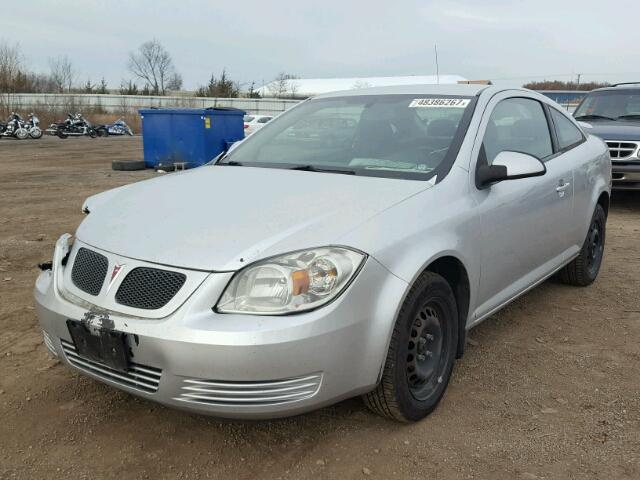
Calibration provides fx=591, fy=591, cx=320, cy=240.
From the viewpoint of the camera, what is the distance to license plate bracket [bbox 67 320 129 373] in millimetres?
2256

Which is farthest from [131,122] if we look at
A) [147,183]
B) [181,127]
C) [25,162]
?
[147,183]

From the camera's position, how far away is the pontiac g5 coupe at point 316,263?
2182 mm

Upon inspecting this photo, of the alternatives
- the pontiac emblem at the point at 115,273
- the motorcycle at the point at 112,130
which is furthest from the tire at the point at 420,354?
the motorcycle at the point at 112,130

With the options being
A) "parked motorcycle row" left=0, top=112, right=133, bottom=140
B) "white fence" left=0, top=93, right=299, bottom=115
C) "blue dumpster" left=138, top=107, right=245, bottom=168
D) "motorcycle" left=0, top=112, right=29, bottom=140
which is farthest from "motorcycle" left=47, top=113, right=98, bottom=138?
"blue dumpster" left=138, top=107, right=245, bottom=168

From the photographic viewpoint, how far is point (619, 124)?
870cm

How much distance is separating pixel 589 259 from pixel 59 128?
93.9 ft

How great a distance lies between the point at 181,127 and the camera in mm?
13211

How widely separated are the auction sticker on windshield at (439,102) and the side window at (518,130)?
0.19m

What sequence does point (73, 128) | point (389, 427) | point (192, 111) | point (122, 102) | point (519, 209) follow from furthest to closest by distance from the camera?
point (122, 102)
point (73, 128)
point (192, 111)
point (519, 209)
point (389, 427)

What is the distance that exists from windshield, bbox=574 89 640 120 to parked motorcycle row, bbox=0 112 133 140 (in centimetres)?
2414

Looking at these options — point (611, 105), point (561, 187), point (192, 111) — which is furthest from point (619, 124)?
point (192, 111)

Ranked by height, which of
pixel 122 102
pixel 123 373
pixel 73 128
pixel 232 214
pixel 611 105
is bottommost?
pixel 123 373

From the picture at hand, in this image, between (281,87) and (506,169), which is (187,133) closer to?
(506,169)

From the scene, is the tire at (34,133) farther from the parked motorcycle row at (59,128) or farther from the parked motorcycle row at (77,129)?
the parked motorcycle row at (77,129)
